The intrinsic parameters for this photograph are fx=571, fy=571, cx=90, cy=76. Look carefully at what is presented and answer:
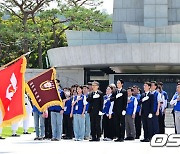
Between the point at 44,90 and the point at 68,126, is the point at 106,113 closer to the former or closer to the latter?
the point at 68,126

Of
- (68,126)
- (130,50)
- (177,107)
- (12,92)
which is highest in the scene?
(130,50)

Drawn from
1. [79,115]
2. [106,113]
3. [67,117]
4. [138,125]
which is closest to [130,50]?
[138,125]

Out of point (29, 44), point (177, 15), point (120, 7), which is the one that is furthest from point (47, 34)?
point (177, 15)

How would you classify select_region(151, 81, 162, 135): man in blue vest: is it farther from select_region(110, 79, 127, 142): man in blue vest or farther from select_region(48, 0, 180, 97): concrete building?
select_region(48, 0, 180, 97): concrete building

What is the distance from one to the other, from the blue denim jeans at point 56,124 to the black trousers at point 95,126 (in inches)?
31.9

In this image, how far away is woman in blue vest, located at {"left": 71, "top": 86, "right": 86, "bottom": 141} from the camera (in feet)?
48.2

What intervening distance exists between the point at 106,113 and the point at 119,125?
71 centimetres

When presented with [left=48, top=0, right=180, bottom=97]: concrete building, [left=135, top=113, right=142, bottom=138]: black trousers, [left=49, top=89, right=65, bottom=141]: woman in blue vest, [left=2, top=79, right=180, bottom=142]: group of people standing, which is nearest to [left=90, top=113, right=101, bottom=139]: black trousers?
[left=2, top=79, right=180, bottom=142]: group of people standing

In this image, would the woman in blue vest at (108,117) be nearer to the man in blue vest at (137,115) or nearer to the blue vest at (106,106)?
the blue vest at (106,106)

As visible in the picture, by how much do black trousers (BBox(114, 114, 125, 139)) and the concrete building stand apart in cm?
1123

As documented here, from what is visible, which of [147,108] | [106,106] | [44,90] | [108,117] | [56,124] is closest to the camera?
[44,90]

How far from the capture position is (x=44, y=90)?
14.0 m

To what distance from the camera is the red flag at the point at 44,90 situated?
13789mm

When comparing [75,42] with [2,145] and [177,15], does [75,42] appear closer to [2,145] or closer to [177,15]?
[177,15]
